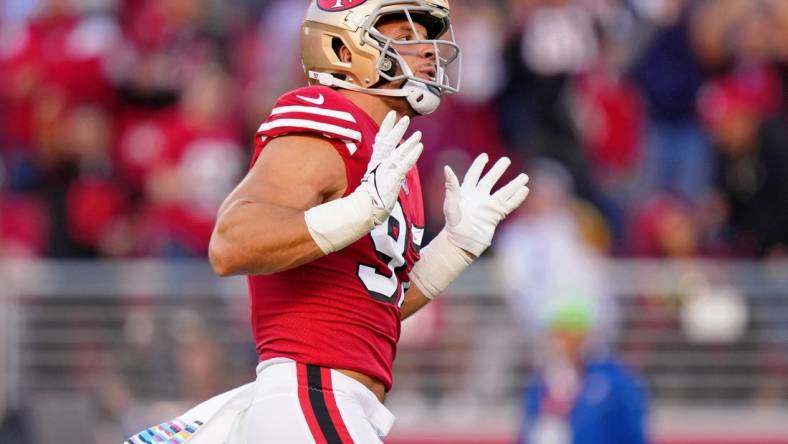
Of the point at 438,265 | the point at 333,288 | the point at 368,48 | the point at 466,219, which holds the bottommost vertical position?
the point at 333,288

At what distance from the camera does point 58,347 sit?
9375 mm

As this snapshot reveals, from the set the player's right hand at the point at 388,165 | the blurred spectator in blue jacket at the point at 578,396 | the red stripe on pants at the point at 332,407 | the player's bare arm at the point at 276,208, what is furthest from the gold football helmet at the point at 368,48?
the blurred spectator in blue jacket at the point at 578,396

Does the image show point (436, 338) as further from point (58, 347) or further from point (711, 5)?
point (711, 5)

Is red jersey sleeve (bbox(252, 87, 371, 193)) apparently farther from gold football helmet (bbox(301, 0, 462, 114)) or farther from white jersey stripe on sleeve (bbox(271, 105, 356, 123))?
gold football helmet (bbox(301, 0, 462, 114))

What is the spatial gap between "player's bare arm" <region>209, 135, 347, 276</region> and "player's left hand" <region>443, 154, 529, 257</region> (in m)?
0.55

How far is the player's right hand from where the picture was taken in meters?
3.87

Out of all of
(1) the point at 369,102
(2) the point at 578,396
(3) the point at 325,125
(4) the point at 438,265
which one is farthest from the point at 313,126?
(2) the point at 578,396

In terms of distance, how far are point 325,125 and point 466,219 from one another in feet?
2.19

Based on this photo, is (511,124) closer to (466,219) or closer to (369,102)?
(466,219)

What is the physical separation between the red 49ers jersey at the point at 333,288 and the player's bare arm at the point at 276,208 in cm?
6

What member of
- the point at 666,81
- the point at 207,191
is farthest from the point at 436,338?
the point at 666,81

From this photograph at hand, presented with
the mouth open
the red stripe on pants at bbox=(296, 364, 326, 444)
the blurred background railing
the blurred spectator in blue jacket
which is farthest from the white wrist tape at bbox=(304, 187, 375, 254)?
the blurred background railing

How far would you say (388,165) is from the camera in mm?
3918

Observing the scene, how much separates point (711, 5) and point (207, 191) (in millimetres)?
3410
